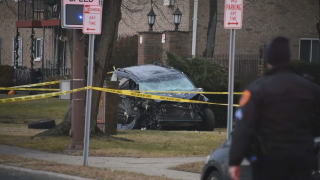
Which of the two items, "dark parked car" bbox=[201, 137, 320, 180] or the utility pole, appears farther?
the utility pole

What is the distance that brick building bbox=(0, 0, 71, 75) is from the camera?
113 feet

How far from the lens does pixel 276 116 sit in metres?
5.34

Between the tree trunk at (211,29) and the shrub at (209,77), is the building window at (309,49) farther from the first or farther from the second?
the shrub at (209,77)

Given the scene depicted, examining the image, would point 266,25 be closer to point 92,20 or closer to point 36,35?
point 36,35

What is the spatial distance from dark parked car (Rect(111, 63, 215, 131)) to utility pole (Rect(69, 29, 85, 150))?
533 cm

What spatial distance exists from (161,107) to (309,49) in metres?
17.0

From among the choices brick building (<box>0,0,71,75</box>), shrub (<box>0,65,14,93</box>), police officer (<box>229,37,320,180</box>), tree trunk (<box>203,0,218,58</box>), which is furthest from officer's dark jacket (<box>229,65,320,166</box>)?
shrub (<box>0,65,14,93</box>)

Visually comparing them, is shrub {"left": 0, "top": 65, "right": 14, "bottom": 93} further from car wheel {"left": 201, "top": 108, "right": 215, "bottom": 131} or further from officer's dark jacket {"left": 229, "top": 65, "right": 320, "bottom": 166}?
officer's dark jacket {"left": 229, "top": 65, "right": 320, "bottom": 166}

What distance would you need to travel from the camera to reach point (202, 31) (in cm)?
3319

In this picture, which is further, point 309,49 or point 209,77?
point 309,49

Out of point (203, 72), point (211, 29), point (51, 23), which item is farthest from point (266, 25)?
point (203, 72)

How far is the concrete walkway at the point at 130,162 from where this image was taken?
1094cm

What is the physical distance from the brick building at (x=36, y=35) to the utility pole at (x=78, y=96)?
18.6 m

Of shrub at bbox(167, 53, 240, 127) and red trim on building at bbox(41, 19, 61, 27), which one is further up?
red trim on building at bbox(41, 19, 61, 27)
